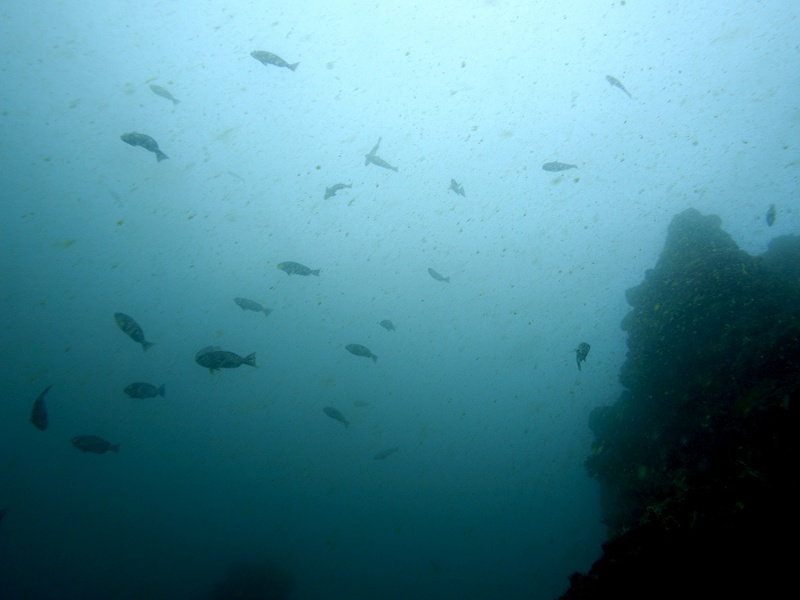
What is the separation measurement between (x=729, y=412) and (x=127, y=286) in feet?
364

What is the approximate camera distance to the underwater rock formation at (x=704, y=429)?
2.15m

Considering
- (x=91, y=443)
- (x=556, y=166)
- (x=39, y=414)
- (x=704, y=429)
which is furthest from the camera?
(x=91, y=443)

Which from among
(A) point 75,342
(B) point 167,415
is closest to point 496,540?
(B) point 167,415

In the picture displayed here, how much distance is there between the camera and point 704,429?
555 cm

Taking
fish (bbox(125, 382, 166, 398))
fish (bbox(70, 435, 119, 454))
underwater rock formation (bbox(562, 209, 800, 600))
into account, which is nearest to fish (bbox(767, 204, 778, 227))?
underwater rock formation (bbox(562, 209, 800, 600))

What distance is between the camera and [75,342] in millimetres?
70438

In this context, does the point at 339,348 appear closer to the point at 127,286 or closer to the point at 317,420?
the point at 317,420

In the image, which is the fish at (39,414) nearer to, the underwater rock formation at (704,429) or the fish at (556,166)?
the underwater rock formation at (704,429)

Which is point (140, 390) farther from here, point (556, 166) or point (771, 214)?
point (771, 214)

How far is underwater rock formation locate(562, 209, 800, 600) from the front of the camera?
215cm

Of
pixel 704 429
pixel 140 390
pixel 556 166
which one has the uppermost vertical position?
pixel 556 166

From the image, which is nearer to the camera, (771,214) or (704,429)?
(704,429)

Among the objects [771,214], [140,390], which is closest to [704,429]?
[771,214]

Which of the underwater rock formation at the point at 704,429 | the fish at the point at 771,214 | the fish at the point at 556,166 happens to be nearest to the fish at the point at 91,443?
the underwater rock formation at the point at 704,429
